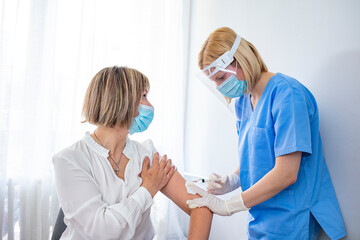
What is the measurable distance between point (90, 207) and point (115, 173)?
20 centimetres

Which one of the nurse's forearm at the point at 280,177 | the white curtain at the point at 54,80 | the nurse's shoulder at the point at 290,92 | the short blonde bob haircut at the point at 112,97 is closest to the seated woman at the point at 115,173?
the short blonde bob haircut at the point at 112,97

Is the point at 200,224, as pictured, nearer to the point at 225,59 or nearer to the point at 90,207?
the point at 90,207

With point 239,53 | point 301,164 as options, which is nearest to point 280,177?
point 301,164

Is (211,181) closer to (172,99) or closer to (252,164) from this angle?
(252,164)

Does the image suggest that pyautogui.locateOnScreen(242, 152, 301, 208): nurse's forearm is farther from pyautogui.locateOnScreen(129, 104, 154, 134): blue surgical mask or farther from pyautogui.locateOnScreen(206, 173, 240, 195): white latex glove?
pyautogui.locateOnScreen(129, 104, 154, 134): blue surgical mask

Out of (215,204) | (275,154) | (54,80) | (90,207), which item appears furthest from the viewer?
(54,80)

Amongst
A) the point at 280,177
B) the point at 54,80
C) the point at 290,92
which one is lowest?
the point at 280,177

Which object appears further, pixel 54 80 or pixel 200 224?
pixel 54 80

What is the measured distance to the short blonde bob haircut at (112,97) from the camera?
46.2 inches

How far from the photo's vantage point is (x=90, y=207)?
1038 mm

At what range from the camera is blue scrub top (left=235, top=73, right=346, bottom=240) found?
1105mm

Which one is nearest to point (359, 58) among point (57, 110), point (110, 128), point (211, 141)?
point (110, 128)

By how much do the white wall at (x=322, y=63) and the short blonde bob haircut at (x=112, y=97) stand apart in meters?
0.89

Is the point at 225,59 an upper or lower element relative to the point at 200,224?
upper
